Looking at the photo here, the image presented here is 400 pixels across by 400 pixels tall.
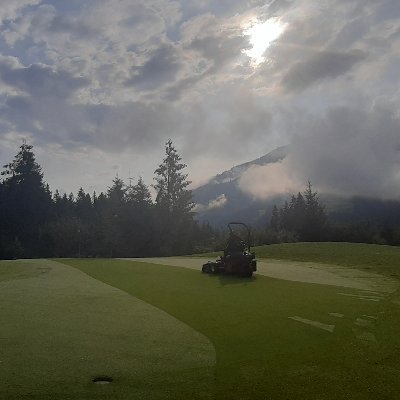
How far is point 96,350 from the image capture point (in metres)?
8.25

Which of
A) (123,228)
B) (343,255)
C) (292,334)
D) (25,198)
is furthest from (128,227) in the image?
(292,334)

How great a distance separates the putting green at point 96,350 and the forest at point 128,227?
43.5 metres

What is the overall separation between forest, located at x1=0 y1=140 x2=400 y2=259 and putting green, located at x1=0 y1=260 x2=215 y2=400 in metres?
43.5

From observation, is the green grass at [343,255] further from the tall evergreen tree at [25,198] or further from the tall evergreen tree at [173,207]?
the tall evergreen tree at [25,198]

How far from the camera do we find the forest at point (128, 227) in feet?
212

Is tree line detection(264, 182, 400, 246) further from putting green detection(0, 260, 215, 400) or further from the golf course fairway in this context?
putting green detection(0, 260, 215, 400)

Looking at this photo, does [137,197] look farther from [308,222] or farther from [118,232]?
[308,222]

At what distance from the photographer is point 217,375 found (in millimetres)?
7023

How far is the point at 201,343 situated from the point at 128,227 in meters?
59.8

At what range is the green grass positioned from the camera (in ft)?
80.3

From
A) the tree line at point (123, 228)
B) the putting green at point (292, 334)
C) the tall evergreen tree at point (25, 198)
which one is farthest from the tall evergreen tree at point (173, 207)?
the putting green at point (292, 334)

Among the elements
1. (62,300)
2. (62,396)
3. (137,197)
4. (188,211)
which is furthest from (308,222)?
(62,396)

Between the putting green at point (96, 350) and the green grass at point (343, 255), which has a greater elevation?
the green grass at point (343, 255)

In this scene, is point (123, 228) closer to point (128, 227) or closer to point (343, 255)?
point (128, 227)
